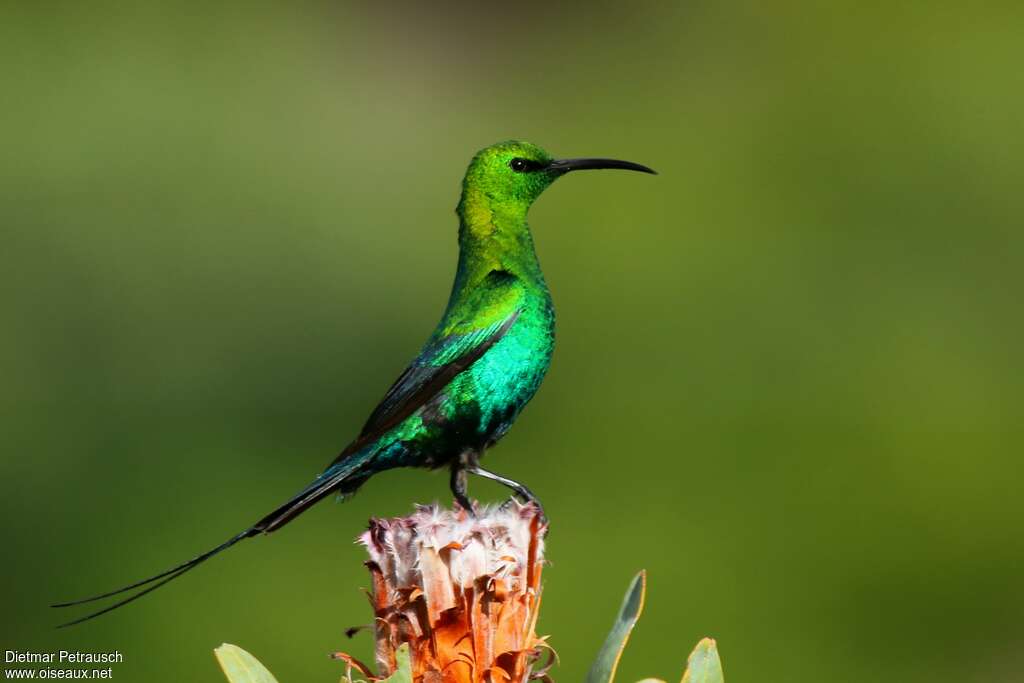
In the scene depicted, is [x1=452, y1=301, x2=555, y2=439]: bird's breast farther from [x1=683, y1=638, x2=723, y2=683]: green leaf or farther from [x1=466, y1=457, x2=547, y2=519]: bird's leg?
[x1=683, y1=638, x2=723, y2=683]: green leaf

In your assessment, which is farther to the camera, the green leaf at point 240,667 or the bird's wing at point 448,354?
the bird's wing at point 448,354

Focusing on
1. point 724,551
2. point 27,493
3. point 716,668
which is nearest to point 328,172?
point 27,493

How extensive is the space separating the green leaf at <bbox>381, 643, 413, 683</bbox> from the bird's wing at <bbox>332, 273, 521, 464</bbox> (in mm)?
1334

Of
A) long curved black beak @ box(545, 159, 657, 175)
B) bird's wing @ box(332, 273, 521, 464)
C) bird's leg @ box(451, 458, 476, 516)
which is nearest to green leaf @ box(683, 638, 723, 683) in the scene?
bird's leg @ box(451, 458, 476, 516)

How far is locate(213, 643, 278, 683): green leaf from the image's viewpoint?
2.08m

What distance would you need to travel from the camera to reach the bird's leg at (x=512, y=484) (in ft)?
8.95

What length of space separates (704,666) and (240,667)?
718 mm

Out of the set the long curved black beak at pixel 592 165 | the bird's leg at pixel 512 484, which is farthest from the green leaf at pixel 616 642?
the long curved black beak at pixel 592 165

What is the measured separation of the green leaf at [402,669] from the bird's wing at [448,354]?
1.33 metres

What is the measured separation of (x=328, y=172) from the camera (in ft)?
38.4

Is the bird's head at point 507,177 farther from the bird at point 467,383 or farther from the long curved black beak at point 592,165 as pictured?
the bird at point 467,383

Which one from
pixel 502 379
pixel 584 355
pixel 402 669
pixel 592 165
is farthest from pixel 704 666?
pixel 584 355

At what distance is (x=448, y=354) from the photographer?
355 cm

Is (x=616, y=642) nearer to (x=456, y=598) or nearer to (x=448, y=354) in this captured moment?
(x=456, y=598)
